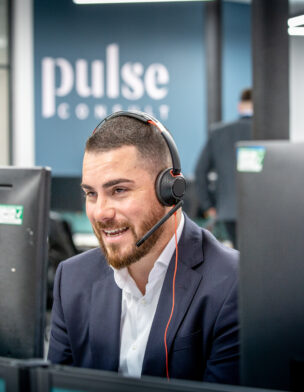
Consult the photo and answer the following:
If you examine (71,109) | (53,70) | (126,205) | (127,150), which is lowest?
(126,205)

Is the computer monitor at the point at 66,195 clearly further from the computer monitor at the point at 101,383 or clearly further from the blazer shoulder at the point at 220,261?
the computer monitor at the point at 101,383

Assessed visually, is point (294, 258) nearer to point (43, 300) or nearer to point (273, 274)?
point (273, 274)

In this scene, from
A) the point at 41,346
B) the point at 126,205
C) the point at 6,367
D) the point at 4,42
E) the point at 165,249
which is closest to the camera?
the point at 6,367

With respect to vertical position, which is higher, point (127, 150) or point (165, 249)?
point (127, 150)

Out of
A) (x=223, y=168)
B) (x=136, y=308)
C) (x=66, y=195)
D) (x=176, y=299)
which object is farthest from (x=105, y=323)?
(x=66, y=195)

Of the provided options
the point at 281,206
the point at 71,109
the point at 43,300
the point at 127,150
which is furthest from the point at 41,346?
the point at 71,109

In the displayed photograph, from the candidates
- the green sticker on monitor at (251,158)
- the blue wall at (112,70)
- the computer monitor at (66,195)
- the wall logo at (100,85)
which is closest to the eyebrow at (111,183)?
the green sticker on monitor at (251,158)

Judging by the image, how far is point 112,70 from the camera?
586 cm

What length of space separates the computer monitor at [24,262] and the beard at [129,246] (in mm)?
326

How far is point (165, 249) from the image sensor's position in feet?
4.28

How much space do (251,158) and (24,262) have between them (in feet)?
1.29

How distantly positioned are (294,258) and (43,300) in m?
0.40

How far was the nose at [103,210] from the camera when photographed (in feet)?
3.81

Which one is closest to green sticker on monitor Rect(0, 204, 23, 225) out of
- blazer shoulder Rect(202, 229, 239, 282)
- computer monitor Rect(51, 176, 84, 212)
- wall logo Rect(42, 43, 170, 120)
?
blazer shoulder Rect(202, 229, 239, 282)
